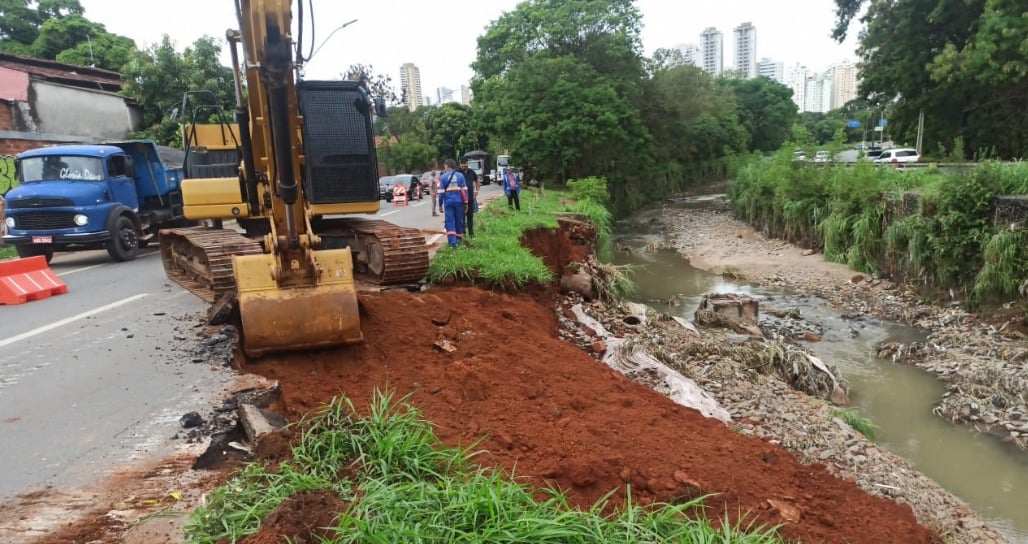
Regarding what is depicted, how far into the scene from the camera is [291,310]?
5160mm

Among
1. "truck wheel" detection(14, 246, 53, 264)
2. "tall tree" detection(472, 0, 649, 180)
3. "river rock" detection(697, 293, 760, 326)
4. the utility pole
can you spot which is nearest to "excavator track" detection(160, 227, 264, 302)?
"truck wheel" detection(14, 246, 53, 264)

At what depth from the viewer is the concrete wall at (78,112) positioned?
19.7 metres

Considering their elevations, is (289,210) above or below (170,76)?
below

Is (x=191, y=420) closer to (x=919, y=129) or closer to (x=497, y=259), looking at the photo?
(x=497, y=259)

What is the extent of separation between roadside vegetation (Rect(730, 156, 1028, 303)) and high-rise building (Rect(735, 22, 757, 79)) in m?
102

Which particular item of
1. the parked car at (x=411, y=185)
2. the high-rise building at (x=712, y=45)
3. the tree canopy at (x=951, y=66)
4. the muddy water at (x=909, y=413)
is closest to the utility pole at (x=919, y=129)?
the tree canopy at (x=951, y=66)

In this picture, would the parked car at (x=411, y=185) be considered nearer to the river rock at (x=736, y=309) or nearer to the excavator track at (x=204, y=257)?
the river rock at (x=736, y=309)

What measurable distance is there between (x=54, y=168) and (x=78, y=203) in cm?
121

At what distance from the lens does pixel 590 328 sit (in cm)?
932

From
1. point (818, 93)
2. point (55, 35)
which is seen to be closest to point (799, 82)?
point (818, 93)

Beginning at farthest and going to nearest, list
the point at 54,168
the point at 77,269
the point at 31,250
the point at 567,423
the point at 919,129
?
the point at 919,129
the point at 54,168
the point at 31,250
the point at 77,269
the point at 567,423

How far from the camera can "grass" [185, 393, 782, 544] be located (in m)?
2.87

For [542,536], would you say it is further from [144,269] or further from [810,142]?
[810,142]

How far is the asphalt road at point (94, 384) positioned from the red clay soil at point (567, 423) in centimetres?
74
